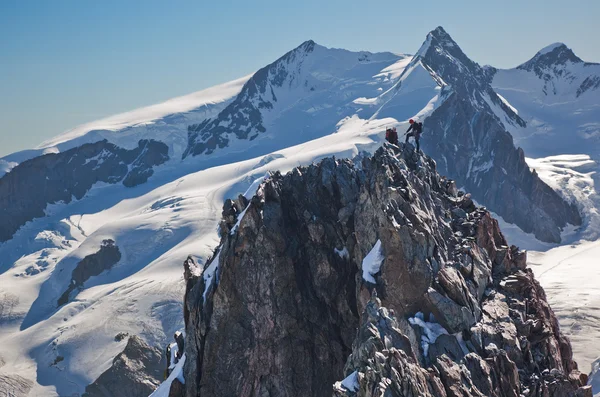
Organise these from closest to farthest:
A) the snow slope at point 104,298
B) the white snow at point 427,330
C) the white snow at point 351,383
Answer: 1. the white snow at point 351,383
2. the white snow at point 427,330
3. the snow slope at point 104,298

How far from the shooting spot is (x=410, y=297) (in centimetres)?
3369

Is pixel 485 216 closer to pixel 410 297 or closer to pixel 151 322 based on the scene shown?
pixel 410 297

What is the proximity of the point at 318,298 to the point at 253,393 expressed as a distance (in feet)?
20.5

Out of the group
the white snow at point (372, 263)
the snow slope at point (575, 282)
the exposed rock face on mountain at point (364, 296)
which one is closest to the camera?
the exposed rock face on mountain at point (364, 296)

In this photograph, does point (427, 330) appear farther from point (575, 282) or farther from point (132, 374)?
point (575, 282)

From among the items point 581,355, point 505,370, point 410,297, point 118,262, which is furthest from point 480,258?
point 118,262

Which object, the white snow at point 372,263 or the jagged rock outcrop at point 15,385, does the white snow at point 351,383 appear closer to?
the white snow at point 372,263

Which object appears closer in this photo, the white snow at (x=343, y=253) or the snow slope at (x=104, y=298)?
the white snow at (x=343, y=253)

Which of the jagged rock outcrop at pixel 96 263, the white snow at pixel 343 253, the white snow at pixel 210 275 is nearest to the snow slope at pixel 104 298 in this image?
the jagged rock outcrop at pixel 96 263

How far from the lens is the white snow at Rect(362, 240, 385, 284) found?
35.4 meters

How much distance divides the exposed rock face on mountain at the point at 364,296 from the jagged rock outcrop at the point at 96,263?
144 m

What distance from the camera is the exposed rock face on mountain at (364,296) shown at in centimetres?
3045

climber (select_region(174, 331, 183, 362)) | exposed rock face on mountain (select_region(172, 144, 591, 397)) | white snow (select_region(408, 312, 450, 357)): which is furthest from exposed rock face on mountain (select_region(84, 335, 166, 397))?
white snow (select_region(408, 312, 450, 357))

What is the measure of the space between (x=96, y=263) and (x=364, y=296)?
524 feet
